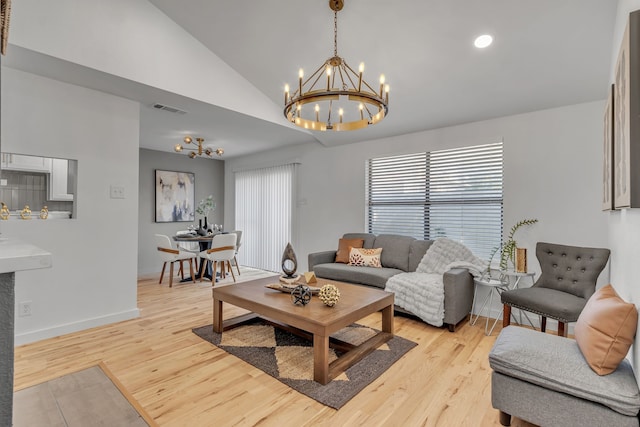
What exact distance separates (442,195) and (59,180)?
4.36 meters

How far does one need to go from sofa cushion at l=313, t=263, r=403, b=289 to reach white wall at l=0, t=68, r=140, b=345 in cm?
229

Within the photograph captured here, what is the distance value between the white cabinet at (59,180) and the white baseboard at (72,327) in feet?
4.13

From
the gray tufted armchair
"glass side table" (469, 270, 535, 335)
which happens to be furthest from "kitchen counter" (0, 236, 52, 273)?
"glass side table" (469, 270, 535, 335)

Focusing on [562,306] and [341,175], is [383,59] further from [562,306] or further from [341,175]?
[562,306]

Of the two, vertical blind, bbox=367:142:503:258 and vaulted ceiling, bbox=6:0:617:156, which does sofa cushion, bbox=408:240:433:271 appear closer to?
vertical blind, bbox=367:142:503:258

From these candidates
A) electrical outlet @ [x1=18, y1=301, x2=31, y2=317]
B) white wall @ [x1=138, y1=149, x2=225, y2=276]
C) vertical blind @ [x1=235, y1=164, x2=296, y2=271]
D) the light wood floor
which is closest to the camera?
the light wood floor

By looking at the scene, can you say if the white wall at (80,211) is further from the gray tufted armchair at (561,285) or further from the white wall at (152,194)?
the gray tufted armchair at (561,285)

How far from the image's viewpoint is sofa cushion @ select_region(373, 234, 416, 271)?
4.18 metres

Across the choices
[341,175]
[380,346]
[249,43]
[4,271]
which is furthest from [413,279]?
[4,271]

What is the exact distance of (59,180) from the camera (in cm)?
318

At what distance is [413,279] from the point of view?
3555 mm

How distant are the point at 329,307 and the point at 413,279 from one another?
55.9 inches

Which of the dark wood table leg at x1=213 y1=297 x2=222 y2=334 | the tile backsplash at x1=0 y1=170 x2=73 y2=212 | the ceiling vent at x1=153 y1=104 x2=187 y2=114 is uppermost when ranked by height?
the ceiling vent at x1=153 y1=104 x2=187 y2=114

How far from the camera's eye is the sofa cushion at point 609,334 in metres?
1.50
